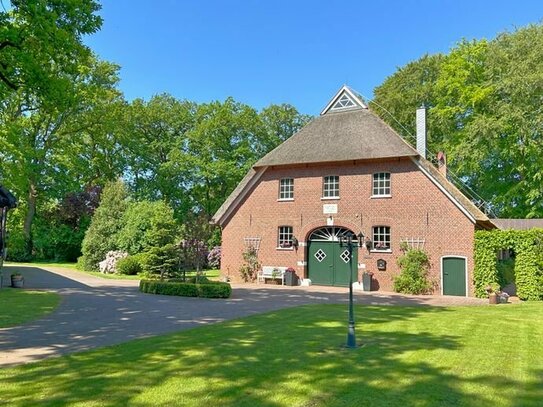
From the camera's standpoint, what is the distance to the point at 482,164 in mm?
33844

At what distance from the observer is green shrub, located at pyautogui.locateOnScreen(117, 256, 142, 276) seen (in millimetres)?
30703

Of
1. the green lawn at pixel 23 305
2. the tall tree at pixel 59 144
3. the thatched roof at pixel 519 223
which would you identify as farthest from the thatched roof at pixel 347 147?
the tall tree at pixel 59 144

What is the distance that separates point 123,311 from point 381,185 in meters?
14.4

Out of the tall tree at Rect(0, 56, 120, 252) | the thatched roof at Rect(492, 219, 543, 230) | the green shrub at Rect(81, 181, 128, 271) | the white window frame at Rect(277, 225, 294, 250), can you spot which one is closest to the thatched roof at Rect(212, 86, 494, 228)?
the white window frame at Rect(277, 225, 294, 250)

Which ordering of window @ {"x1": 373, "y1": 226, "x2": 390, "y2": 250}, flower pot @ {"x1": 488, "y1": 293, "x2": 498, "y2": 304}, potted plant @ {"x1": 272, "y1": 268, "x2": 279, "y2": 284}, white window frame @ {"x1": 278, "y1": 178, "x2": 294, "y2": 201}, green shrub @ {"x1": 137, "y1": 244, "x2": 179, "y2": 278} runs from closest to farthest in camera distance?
flower pot @ {"x1": 488, "y1": 293, "x2": 498, "y2": 304}
window @ {"x1": 373, "y1": 226, "x2": 390, "y2": 250}
green shrub @ {"x1": 137, "y1": 244, "x2": 179, "y2": 278}
potted plant @ {"x1": 272, "y1": 268, "x2": 279, "y2": 284}
white window frame @ {"x1": 278, "y1": 178, "x2": 294, "y2": 201}

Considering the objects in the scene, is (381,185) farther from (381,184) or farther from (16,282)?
(16,282)

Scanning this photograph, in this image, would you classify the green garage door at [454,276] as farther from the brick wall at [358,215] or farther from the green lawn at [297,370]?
the green lawn at [297,370]

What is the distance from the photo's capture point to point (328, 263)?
965 inches

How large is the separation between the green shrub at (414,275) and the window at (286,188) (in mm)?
7358

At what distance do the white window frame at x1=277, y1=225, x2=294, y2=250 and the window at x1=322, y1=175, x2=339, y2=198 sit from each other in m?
2.80

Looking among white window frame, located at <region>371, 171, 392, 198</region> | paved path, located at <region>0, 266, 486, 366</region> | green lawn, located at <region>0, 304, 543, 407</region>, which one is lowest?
paved path, located at <region>0, 266, 486, 366</region>

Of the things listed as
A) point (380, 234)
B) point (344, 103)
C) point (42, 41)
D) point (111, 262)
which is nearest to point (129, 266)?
point (111, 262)

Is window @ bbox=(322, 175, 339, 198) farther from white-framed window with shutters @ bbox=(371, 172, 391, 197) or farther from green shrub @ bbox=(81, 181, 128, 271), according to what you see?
green shrub @ bbox=(81, 181, 128, 271)

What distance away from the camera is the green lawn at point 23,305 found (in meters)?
12.0
